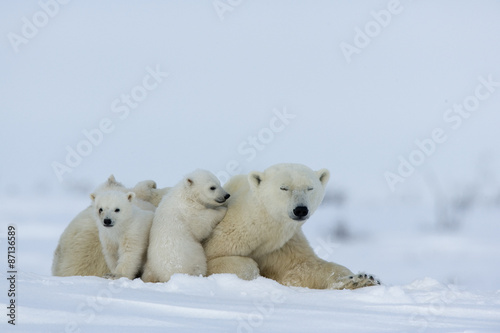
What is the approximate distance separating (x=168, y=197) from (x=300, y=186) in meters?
1.26

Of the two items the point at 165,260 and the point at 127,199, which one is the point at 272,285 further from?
the point at 127,199

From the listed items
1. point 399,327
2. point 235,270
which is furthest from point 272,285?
point 399,327

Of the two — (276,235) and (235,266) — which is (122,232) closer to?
(235,266)

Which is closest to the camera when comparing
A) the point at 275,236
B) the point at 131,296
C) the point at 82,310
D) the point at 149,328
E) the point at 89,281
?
the point at 149,328

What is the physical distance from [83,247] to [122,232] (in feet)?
2.75

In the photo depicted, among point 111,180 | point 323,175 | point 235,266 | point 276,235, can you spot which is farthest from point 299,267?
point 111,180

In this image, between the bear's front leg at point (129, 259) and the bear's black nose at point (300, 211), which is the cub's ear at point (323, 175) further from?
the bear's front leg at point (129, 259)

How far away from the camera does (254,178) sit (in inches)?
271

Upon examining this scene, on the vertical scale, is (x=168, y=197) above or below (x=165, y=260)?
above

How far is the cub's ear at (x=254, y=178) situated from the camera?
686cm

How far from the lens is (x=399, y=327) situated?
15.6ft

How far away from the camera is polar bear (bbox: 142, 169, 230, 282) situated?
6504 mm

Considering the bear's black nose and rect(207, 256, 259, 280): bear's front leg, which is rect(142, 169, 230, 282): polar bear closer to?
rect(207, 256, 259, 280): bear's front leg

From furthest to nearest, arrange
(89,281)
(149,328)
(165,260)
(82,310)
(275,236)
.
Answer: (275,236), (165,260), (89,281), (82,310), (149,328)
